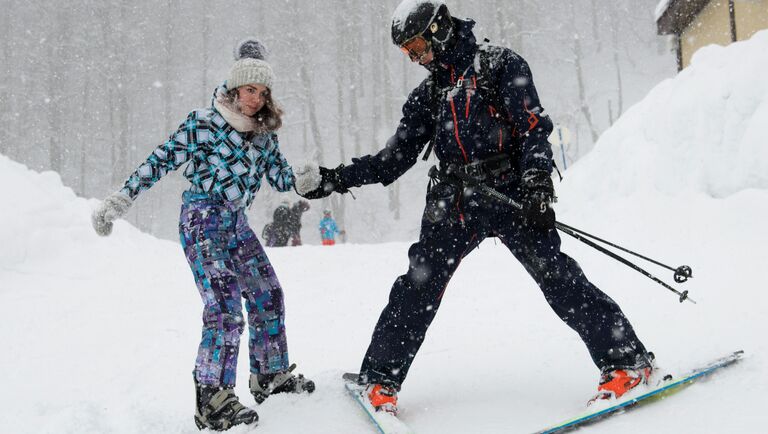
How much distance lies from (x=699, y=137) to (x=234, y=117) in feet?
27.4

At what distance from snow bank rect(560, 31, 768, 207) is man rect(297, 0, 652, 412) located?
590 cm

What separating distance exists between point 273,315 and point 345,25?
120 ft

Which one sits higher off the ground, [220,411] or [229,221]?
[229,221]

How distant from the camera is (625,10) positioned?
5103cm

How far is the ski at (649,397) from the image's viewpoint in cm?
249

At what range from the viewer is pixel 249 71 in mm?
3295

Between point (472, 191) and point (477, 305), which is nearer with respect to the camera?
point (472, 191)

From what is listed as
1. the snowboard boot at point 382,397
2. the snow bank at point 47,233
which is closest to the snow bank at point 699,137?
the snowboard boot at point 382,397

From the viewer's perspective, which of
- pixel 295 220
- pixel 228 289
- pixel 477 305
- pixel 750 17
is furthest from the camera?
pixel 750 17

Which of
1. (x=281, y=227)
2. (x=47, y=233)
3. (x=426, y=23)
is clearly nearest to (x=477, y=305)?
(x=426, y=23)

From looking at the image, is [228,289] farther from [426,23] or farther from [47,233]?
[47,233]

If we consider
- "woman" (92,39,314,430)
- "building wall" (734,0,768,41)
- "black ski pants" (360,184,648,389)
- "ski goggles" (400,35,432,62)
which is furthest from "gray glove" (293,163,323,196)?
"building wall" (734,0,768,41)

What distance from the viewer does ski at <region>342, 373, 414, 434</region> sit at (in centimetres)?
262

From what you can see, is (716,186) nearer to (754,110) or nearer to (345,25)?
(754,110)
